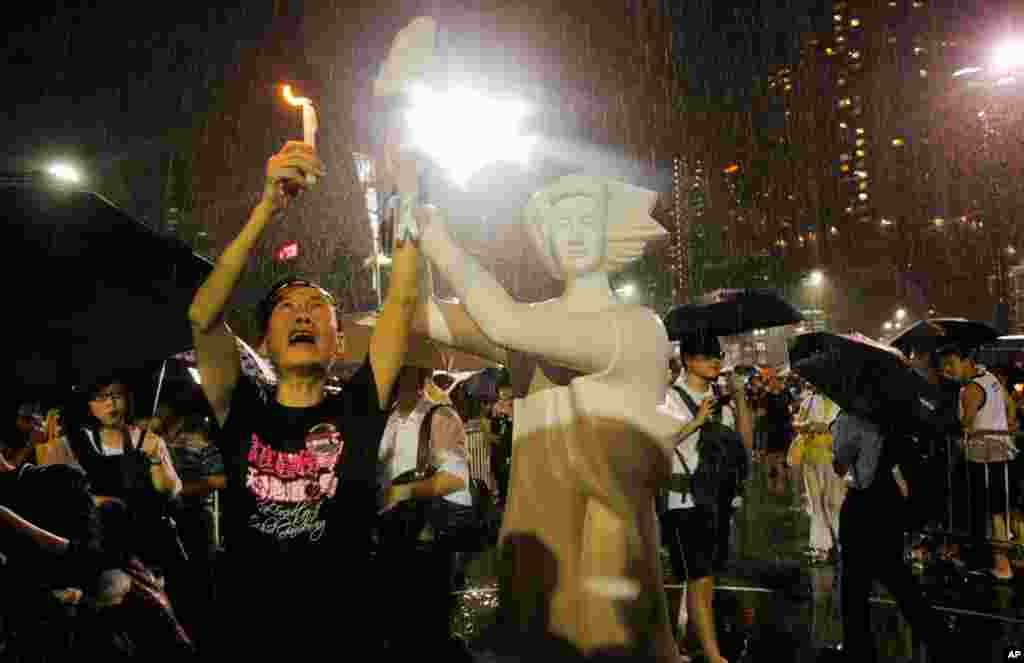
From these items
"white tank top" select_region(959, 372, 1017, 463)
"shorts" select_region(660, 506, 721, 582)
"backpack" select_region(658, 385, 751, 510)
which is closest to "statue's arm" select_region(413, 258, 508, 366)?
"backpack" select_region(658, 385, 751, 510)

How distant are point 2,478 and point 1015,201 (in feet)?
64.3

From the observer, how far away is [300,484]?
7.79 feet

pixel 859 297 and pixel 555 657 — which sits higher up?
pixel 859 297

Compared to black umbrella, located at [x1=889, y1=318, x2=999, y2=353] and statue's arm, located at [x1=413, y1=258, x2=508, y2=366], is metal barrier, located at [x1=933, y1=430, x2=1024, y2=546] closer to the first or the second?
black umbrella, located at [x1=889, y1=318, x2=999, y2=353]

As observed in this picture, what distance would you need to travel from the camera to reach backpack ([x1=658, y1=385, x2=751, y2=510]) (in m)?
5.03

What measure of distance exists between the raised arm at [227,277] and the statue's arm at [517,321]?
0.46m

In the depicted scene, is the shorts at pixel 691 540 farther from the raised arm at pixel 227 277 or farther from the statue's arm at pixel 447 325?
the raised arm at pixel 227 277

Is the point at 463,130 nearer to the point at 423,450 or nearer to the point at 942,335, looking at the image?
the point at 423,450

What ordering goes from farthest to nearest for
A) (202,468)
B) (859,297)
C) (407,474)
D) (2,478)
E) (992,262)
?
(859,297)
(992,262)
(202,468)
(407,474)
(2,478)

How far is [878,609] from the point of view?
243 inches

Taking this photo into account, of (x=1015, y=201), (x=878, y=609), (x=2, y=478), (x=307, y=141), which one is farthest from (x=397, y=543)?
(x=1015, y=201)

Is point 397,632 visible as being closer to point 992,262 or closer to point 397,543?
point 397,543

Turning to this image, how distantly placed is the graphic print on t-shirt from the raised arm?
22cm

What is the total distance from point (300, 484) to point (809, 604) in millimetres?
5232
